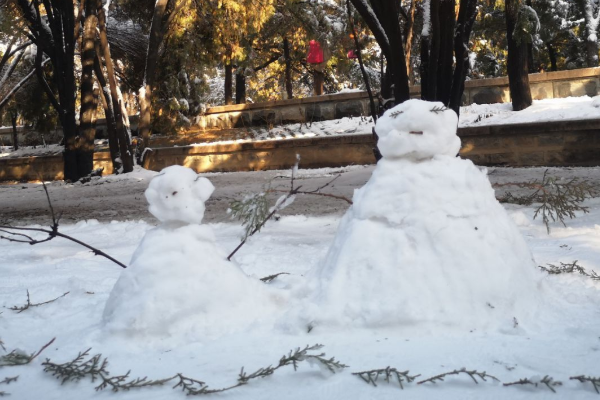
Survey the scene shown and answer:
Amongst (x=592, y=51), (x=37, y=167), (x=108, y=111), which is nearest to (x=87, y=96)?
(x=108, y=111)

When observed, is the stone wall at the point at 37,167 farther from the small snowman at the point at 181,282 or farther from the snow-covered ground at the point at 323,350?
the small snowman at the point at 181,282

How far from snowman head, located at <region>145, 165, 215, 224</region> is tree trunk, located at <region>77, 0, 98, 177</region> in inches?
409

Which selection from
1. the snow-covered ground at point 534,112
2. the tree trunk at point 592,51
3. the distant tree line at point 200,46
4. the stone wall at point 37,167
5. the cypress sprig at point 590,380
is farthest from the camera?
the tree trunk at point 592,51

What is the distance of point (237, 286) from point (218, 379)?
0.62m

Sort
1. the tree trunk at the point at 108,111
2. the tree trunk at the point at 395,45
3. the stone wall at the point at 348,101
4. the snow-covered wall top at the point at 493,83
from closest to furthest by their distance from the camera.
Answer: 1. the tree trunk at the point at 395,45
2. the tree trunk at the point at 108,111
3. the snow-covered wall top at the point at 493,83
4. the stone wall at the point at 348,101

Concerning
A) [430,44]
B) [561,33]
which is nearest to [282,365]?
[430,44]

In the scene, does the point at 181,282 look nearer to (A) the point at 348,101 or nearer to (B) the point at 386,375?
(B) the point at 386,375

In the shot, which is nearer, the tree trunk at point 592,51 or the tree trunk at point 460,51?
the tree trunk at point 460,51

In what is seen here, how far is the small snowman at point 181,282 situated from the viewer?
251 cm

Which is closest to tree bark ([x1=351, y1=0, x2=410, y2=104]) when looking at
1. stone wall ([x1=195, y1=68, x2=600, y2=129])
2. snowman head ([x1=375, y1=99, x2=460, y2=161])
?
snowman head ([x1=375, y1=99, x2=460, y2=161])

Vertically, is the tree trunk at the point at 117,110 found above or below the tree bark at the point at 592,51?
below

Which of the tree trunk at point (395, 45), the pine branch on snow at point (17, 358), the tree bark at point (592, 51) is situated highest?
the tree bark at point (592, 51)

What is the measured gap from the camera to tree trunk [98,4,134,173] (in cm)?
1277

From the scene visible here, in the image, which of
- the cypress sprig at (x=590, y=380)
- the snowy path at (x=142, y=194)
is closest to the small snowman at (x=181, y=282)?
the cypress sprig at (x=590, y=380)
